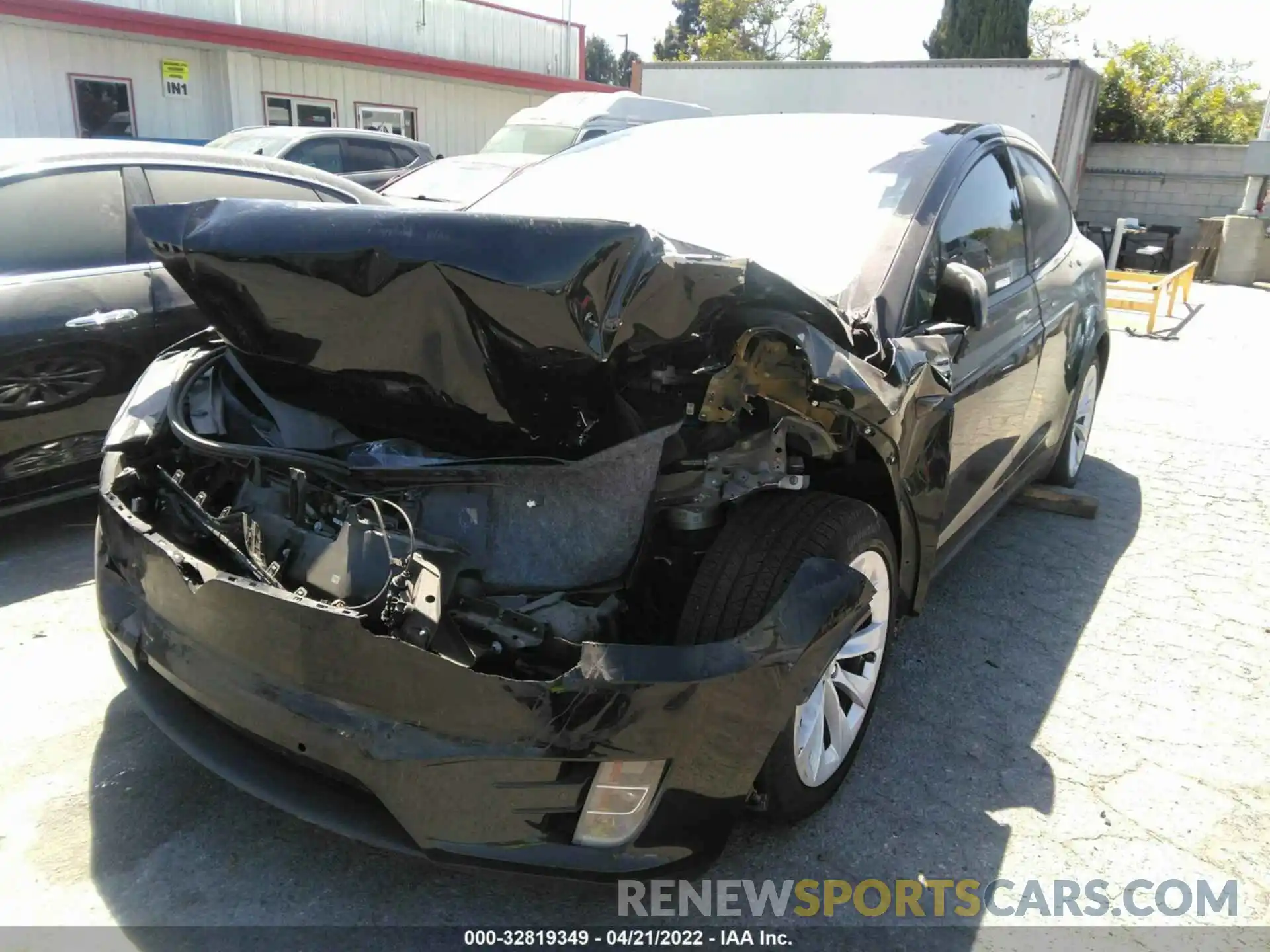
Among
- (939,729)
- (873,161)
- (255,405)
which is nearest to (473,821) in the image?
(255,405)

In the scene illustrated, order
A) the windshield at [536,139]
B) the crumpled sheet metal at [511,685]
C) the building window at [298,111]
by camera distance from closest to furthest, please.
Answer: the crumpled sheet metal at [511,685]
the windshield at [536,139]
the building window at [298,111]

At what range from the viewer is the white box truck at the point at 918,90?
606 inches

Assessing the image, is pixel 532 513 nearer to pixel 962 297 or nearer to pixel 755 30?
pixel 962 297

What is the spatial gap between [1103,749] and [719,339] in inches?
73.8

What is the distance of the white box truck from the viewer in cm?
1539

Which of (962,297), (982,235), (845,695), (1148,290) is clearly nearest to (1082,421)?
(982,235)

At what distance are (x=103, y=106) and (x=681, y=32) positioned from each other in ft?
172

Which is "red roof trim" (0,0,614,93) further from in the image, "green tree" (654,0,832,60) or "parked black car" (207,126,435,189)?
"green tree" (654,0,832,60)

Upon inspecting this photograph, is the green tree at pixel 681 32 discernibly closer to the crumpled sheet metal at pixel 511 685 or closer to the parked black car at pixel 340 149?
the parked black car at pixel 340 149

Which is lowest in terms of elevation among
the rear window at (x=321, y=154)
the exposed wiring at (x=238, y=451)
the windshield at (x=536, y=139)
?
the exposed wiring at (x=238, y=451)

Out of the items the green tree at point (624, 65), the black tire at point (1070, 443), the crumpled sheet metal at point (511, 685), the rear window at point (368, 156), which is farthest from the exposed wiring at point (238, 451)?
the green tree at point (624, 65)

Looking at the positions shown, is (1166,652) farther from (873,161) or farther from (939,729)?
(873,161)

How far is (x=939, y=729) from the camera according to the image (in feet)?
9.96

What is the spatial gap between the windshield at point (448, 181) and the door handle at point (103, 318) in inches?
241
